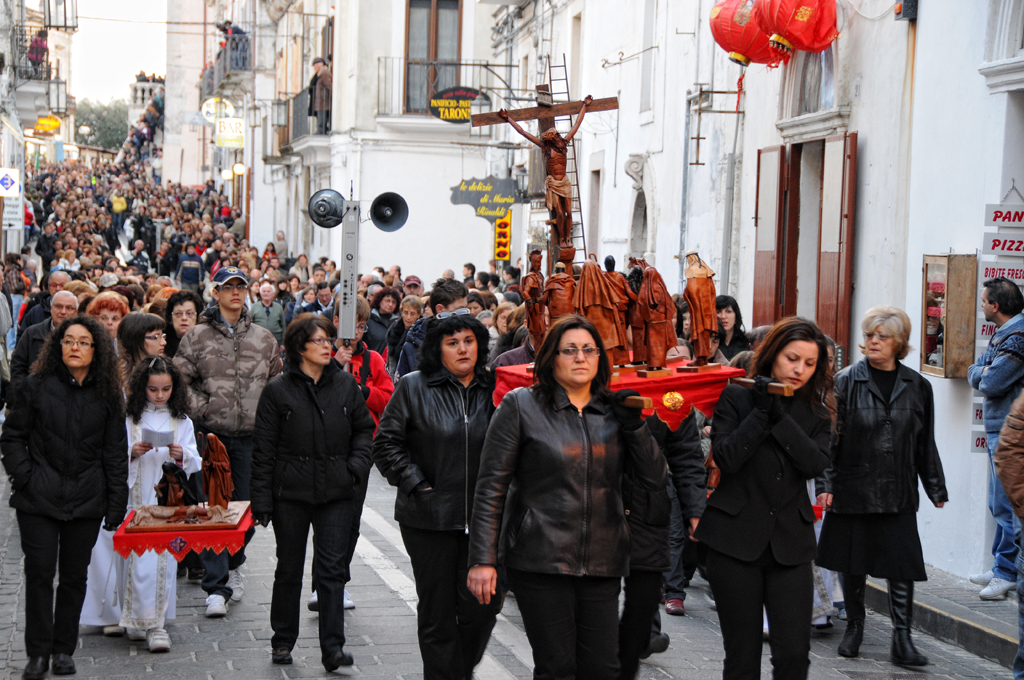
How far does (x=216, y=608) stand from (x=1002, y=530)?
17.1ft

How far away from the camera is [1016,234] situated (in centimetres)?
934

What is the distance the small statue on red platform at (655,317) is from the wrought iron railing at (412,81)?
24826 millimetres

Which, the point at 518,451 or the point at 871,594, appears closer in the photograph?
the point at 518,451

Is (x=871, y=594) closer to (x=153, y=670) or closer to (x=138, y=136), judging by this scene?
(x=153, y=670)

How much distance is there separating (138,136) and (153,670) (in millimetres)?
95349

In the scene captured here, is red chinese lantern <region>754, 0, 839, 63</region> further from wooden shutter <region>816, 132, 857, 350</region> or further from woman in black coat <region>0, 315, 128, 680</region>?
woman in black coat <region>0, 315, 128, 680</region>

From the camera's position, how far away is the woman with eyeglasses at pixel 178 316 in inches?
377

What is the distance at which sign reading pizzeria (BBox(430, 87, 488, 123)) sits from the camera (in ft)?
86.0

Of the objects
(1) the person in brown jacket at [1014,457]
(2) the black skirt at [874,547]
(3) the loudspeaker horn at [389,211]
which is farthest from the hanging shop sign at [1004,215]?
(3) the loudspeaker horn at [389,211]

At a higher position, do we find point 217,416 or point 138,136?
point 138,136

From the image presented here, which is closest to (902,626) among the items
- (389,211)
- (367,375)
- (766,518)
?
(766,518)

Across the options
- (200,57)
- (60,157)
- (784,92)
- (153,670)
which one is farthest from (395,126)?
(60,157)

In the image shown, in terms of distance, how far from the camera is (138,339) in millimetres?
8422

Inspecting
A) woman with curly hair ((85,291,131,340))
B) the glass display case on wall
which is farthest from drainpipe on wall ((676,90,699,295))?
woman with curly hair ((85,291,131,340))
